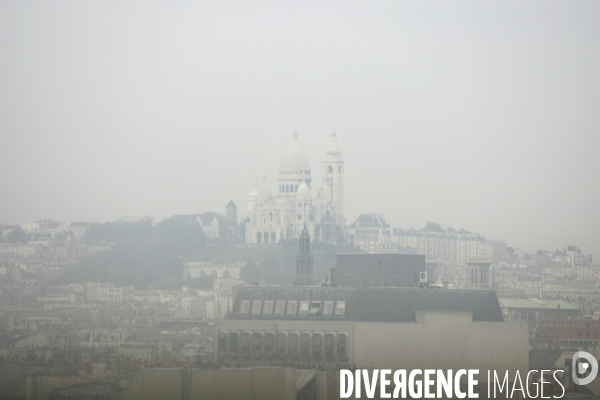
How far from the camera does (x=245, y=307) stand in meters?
49.1

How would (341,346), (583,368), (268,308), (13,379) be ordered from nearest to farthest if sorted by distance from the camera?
(13,379)
(341,346)
(268,308)
(583,368)

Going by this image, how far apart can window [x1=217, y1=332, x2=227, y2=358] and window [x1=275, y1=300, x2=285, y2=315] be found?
1675 mm

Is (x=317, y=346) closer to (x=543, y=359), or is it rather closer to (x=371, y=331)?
(x=371, y=331)

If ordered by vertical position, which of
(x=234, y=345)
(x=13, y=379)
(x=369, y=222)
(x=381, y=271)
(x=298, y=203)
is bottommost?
(x=13, y=379)

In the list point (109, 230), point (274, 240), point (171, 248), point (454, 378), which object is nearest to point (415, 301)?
point (454, 378)

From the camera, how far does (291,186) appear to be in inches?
7721

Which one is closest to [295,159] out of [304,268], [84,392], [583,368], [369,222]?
[369,222]

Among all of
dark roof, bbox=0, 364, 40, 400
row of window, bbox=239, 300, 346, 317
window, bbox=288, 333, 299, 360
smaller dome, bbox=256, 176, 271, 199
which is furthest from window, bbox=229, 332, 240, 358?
smaller dome, bbox=256, 176, 271, 199

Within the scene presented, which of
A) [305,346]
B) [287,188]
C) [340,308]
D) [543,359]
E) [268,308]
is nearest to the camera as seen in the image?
[305,346]

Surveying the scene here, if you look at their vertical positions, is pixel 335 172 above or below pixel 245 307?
above

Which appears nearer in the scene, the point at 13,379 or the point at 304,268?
the point at 13,379

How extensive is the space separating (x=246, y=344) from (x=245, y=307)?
76.7 inches

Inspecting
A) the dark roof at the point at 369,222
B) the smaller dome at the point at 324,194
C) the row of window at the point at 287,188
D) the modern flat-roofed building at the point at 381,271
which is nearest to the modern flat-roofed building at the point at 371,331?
the modern flat-roofed building at the point at 381,271

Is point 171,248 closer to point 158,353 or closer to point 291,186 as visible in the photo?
point 291,186
